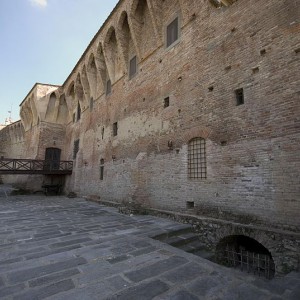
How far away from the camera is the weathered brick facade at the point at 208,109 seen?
5113 mm

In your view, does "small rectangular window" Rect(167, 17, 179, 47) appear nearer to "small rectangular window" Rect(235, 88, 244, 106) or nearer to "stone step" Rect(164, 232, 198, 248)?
"small rectangular window" Rect(235, 88, 244, 106)

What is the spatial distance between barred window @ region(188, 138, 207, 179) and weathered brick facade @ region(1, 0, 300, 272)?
168 millimetres

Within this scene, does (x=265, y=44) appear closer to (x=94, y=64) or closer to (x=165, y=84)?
(x=165, y=84)

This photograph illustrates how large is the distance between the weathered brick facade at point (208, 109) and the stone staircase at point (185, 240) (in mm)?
895

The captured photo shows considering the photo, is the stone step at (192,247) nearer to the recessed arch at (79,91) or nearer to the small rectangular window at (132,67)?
the small rectangular window at (132,67)

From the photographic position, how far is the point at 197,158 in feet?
23.0

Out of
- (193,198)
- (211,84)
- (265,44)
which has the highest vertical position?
(265,44)

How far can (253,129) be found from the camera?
5.59 meters

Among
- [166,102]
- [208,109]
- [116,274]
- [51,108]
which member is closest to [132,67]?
[166,102]

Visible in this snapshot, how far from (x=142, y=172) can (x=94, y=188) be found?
5.62 metres

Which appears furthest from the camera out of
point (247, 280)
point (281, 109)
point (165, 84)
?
point (165, 84)

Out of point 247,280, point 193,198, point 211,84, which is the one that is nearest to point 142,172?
point 193,198

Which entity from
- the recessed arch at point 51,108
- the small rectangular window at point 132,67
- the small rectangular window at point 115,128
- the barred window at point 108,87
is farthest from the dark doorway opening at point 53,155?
the small rectangular window at point 132,67

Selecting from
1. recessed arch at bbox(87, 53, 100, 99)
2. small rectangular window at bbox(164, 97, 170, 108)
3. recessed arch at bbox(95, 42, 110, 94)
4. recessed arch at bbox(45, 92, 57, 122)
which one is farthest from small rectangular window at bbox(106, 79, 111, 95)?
recessed arch at bbox(45, 92, 57, 122)
